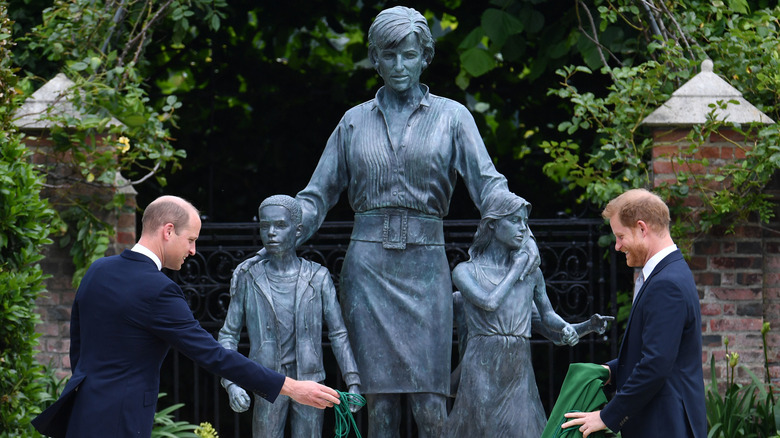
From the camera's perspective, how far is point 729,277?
648 centimetres

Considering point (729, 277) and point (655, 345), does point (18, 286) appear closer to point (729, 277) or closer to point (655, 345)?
point (655, 345)

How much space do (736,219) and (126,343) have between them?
154 inches

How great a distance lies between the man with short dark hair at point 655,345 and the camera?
3.60 m

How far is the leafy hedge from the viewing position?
533 centimetres

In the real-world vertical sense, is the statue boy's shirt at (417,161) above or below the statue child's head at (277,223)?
above

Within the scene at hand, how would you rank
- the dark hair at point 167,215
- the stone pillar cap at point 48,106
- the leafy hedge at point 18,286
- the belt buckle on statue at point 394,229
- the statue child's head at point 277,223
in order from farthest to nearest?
the stone pillar cap at point 48,106, the leafy hedge at point 18,286, the belt buckle on statue at point 394,229, the statue child's head at point 277,223, the dark hair at point 167,215

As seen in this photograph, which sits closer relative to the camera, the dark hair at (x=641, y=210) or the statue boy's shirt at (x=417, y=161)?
the dark hair at (x=641, y=210)

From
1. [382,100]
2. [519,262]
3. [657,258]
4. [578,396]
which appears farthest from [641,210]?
[382,100]

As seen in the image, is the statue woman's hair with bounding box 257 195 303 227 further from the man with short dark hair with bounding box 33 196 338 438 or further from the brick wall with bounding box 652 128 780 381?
the brick wall with bounding box 652 128 780 381

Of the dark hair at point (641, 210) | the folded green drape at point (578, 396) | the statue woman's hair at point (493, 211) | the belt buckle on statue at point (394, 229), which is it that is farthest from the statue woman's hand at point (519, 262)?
the dark hair at point (641, 210)

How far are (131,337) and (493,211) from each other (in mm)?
1535

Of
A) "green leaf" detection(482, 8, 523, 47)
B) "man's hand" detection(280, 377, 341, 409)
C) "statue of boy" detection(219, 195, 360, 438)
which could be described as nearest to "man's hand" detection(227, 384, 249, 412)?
"statue of boy" detection(219, 195, 360, 438)

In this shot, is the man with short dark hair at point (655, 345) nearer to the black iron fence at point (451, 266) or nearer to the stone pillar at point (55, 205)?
the black iron fence at point (451, 266)

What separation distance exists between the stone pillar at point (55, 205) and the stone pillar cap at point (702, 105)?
3229 mm
